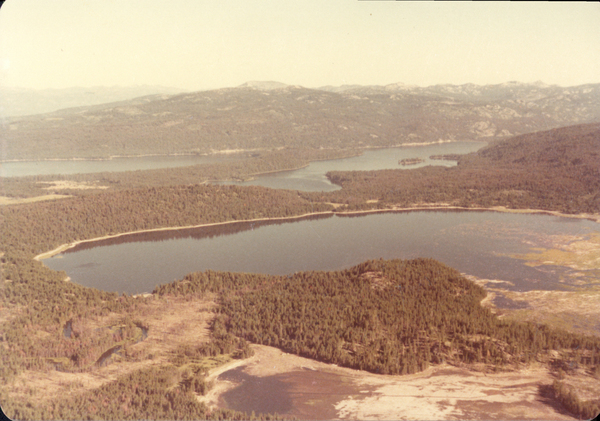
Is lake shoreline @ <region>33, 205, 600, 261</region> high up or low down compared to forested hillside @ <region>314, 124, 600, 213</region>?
down

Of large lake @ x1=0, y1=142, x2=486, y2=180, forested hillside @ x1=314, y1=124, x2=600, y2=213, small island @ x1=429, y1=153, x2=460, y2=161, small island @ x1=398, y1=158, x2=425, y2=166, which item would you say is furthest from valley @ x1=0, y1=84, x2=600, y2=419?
small island @ x1=429, y1=153, x2=460, y2=161

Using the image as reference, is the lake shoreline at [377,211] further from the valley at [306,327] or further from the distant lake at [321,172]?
the distant lake at [321,172]

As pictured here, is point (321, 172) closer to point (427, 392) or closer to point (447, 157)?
point (447, 157)

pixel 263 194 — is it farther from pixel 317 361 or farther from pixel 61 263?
pixel 317 361

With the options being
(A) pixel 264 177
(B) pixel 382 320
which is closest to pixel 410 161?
(A) pixel 264 177

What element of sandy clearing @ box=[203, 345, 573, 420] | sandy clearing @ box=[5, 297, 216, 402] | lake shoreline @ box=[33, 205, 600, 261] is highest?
lake shoreline @ box=[33, 205, 600, 261]

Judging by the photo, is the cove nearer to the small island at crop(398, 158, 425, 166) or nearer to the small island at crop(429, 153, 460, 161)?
the small island at crop(398, 158, 425, 166)

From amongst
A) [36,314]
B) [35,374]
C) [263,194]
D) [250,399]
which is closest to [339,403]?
[250,399]

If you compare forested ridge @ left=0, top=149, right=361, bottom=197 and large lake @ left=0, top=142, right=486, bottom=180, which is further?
large lake @ left=0, top=142, right=486, bottom=180
